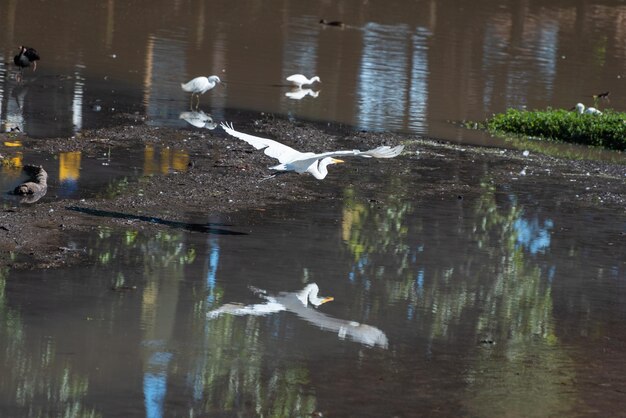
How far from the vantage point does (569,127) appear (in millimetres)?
18062

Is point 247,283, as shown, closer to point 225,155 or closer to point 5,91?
point 225,155

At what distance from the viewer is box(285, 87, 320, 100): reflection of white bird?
65.6 feet

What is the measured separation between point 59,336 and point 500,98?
1577 centimetres

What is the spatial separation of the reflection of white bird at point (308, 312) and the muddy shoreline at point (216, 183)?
5.09ft

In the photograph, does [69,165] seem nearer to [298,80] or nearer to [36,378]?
[36,378]

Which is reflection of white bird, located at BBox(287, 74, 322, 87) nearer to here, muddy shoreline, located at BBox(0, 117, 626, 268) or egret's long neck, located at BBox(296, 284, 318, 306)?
muddy shoreline, located at BBox(0, 117, 626, 268)

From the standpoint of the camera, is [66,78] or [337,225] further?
[66,78]

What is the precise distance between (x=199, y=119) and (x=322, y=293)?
26.7 feet

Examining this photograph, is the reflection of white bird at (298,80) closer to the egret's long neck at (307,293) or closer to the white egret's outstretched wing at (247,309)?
the egret's long neck at (307,293)

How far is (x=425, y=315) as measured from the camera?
8867 mm

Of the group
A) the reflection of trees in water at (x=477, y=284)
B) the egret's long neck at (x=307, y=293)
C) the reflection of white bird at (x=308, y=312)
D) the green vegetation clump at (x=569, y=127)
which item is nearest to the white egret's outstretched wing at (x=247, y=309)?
the reflection of white bird at (x=308, y=312)

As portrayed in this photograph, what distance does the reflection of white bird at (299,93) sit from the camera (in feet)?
65.6

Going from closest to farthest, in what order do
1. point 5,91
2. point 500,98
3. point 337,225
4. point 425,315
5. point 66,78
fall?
point 425,315 → point 337,225 → point 5,91 → point 66,78 → point 500,98

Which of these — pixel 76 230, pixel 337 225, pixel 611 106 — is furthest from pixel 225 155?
pixel 611 106
